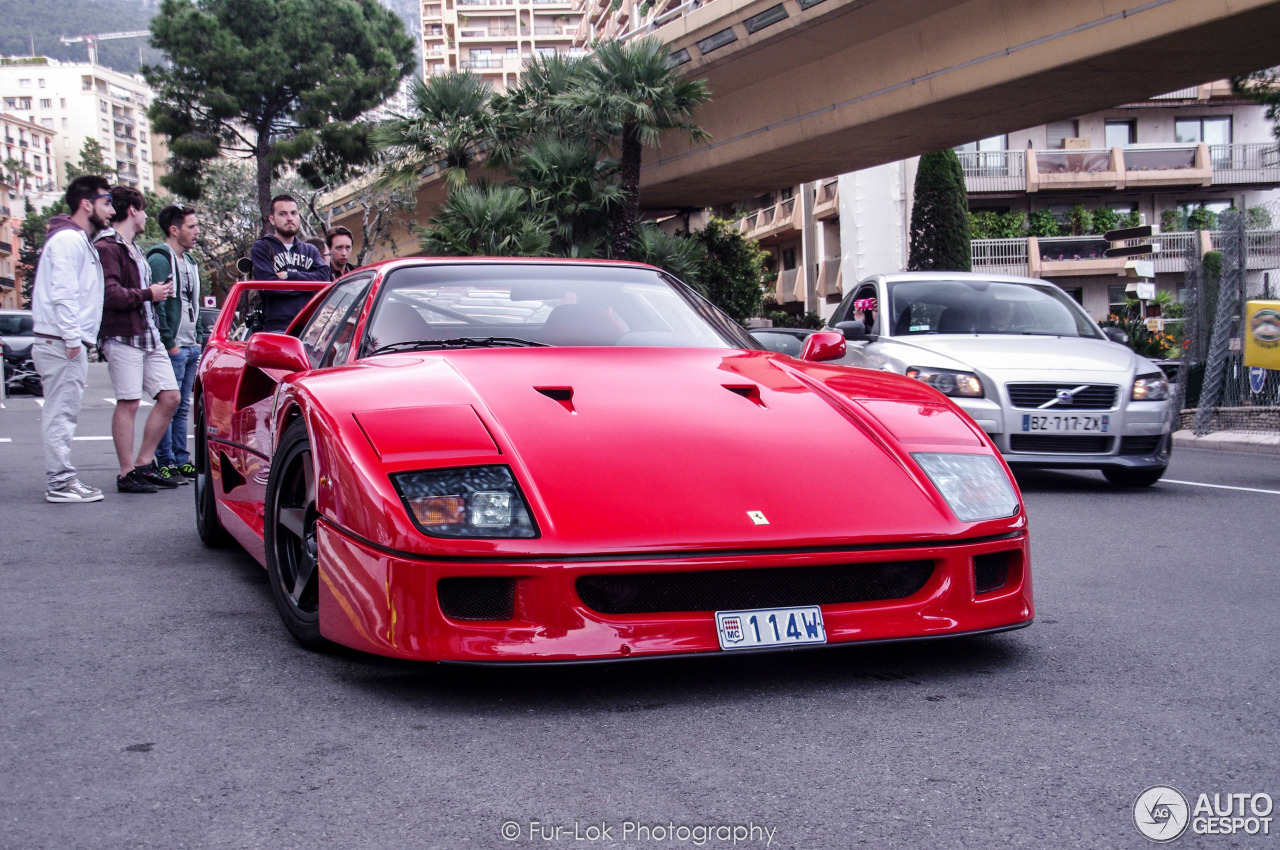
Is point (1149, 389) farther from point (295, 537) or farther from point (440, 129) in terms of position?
point (440, 129)

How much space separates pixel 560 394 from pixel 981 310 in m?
6.28

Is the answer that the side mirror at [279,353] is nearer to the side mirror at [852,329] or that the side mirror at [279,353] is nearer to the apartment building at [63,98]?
the side mirror at [852,329]

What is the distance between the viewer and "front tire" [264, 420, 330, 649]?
11.5ft

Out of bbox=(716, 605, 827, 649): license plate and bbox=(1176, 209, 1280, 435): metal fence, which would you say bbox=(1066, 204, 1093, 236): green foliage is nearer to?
bbox=(1176, 209, 1280, 435): metal fence

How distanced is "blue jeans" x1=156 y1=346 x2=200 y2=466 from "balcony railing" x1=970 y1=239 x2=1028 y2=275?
3577cm

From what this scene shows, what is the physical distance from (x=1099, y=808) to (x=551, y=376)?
6.49ft

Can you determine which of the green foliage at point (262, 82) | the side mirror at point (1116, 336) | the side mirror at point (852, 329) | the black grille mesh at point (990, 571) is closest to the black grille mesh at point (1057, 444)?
the side mirror at point (852, 329)

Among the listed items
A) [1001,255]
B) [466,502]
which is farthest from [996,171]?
[466,502]

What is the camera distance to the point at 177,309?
8.66 meters

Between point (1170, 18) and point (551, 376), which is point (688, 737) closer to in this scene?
point (551, 376)

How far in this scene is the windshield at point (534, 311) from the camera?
4215 mm

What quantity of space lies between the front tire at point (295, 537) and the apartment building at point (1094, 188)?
37.7 m

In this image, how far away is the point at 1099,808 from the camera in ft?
7.42

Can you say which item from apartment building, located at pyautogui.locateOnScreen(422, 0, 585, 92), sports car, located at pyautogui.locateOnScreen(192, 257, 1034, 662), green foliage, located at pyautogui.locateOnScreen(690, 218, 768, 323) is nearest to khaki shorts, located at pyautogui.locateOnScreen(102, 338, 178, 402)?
sports car, located at pyautogui.locateOnScreen(192, 257, 1034, 662)
